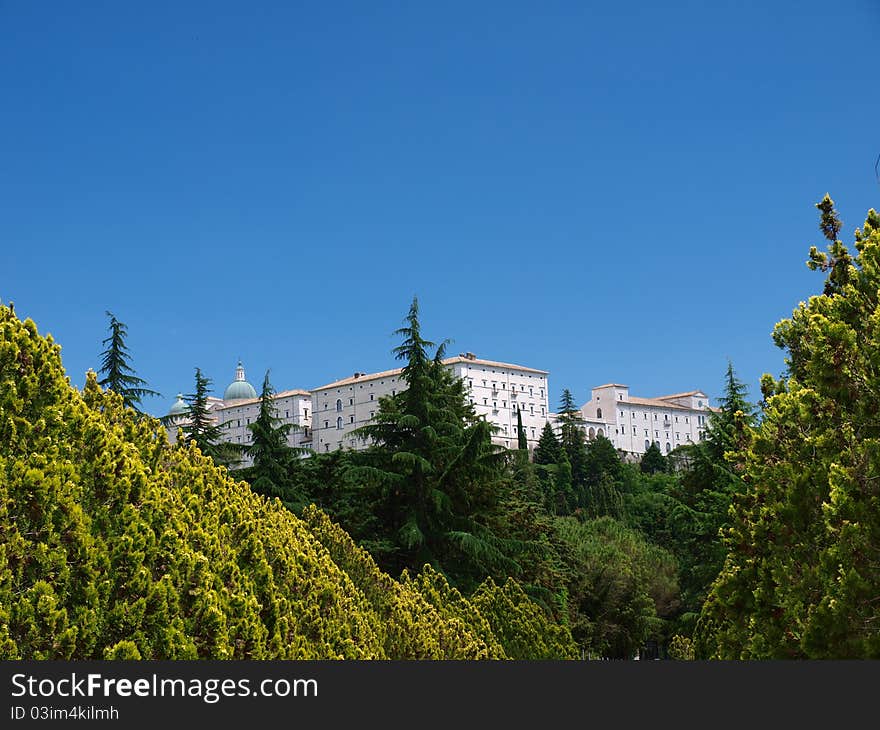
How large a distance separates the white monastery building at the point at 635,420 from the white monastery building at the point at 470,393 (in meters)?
9.02

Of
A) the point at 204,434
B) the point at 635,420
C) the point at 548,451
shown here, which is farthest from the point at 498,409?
the point at 204,434

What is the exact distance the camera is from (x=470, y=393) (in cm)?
12038

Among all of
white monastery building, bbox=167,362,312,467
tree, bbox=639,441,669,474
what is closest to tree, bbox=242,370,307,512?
tree, bbox=639,441,669,474

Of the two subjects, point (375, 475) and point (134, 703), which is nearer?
point (134, 703)

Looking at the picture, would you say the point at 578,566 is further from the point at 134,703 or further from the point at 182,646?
the point at 134,703

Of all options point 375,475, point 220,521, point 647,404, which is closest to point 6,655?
point 220,521

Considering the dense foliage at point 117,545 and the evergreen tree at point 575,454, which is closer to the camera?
the dense foliage at point 117,545

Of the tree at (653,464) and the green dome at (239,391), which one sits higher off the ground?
the green dome at (239,391)

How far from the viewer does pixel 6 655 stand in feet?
23.6

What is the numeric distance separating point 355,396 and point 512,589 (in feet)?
339

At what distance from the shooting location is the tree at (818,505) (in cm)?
918

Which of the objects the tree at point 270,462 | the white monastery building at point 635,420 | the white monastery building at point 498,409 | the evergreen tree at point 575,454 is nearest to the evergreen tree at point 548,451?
the evergreen tree at point 575,454

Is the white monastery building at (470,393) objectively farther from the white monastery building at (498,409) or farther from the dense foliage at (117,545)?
the dense foliage at (117,545)

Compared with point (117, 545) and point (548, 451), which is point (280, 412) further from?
point (117, 545)
